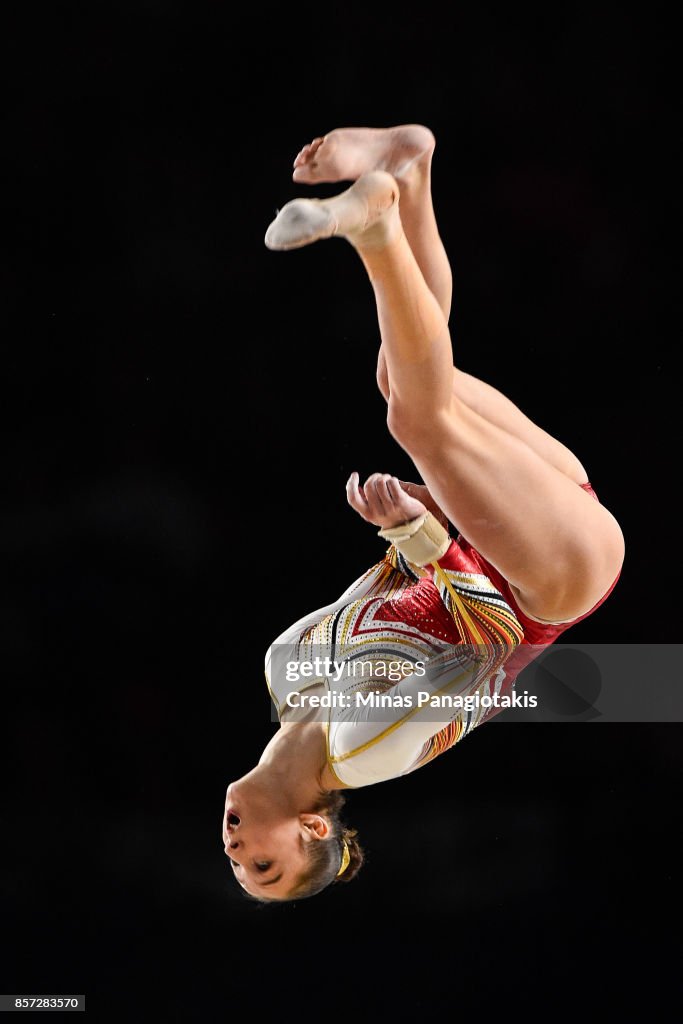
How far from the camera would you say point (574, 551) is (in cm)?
156

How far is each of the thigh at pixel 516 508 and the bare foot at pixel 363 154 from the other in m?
0.32

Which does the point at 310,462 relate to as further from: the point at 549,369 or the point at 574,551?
the point at 574,551

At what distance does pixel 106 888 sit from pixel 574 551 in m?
1.12

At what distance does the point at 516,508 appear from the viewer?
150 cm

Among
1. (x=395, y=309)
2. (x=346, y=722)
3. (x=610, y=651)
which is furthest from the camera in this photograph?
(x=610, y=651)

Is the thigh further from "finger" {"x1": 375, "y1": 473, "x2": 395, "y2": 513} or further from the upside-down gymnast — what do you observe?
"finger" {"x1": 375, "y1": 473, "x2": 395, "y2": 513}

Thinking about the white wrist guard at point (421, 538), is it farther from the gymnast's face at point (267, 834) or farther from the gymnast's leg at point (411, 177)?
the gymnast's face at point (267, 834)

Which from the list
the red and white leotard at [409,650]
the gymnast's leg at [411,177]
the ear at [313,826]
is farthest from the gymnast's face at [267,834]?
the gymnast's leg at [411,177]

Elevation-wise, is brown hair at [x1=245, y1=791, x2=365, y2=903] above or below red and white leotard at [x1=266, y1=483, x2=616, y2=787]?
below

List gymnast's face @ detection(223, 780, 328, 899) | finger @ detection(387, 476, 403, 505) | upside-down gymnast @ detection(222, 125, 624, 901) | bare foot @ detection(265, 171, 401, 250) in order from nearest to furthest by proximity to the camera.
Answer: bare foot @ detection(265, 171, 401, 250), upside-down gymnast @ detection(222, 125, 624, 901), finger @ detection(387, 476, 403, 505), gymnast's face @ detection(223, 780, 328, 899)

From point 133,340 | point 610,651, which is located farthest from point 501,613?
point 133,340

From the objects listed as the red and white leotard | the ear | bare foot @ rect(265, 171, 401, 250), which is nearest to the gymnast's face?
the ear

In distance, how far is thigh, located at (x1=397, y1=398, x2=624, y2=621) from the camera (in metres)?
1.46

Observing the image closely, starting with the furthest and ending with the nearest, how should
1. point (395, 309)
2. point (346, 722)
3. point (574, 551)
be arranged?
point (346, 722) < point (574, 551) < point (395, 309)
